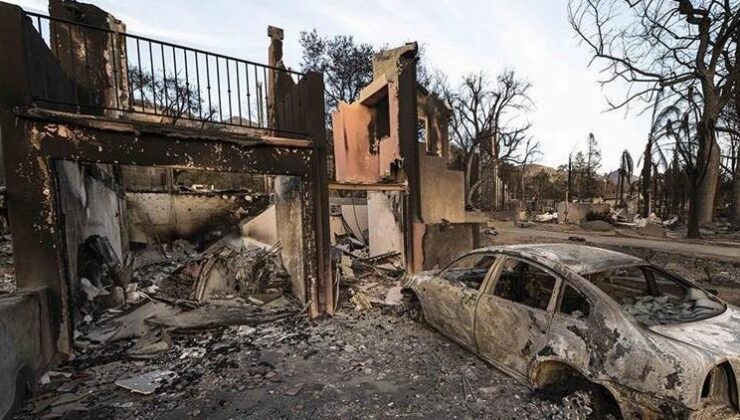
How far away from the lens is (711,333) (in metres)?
2.76

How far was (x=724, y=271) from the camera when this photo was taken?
774 cm

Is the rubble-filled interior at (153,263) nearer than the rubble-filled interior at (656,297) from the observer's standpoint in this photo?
No

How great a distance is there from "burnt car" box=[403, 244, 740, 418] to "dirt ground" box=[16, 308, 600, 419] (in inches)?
11.2

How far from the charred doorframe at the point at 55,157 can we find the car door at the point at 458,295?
11.7ft

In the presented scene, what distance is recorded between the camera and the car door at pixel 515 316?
3.39 m

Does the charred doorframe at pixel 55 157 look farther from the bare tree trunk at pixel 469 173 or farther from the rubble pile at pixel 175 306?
the bare tree trunk at pixel 469 173

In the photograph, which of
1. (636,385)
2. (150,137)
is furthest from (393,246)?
(636,385)

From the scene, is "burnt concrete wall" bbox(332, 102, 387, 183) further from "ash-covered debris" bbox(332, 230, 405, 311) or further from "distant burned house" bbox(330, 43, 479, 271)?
"ash-covered debris" bbox(332, 230, 405, 311)

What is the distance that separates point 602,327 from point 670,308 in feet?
3.83

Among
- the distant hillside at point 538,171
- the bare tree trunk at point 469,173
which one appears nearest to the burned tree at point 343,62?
the bare tree trunk at point 469,173

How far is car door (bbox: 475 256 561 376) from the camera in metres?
3.39

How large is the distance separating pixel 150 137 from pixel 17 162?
4.40 feet

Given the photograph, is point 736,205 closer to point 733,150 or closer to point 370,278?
point 733,150

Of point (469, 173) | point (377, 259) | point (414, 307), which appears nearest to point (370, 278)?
point (377, 259)
